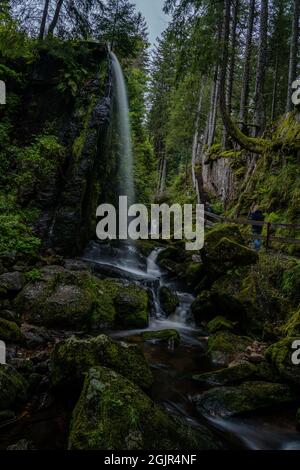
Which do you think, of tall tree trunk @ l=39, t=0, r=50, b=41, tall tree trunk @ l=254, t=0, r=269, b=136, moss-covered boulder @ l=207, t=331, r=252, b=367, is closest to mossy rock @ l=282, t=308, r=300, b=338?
moss-covered boulder @ l=207, t=331, r=252, b=367

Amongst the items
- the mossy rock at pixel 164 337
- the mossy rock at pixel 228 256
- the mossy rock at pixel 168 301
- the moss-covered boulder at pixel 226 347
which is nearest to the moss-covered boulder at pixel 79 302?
the mossy rock at pixel 164 337

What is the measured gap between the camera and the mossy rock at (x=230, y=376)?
6758mm

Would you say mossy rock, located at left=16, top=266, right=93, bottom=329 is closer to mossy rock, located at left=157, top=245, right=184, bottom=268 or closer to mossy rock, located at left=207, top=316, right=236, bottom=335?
mossy rock, located at left=207, top=316, right=236, bottom=335

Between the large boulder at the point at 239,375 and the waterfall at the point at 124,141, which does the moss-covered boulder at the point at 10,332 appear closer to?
the large boulder at the point at 239,375

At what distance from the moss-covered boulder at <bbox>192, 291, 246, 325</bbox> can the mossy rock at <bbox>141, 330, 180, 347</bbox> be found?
6.72 ft

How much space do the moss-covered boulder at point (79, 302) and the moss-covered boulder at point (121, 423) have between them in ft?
12.2

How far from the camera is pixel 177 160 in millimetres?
51906

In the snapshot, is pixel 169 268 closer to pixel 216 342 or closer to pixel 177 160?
pixel 216 342

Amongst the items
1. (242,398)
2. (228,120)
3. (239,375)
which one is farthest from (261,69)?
(242,398)

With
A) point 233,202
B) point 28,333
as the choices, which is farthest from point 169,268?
point 28,333

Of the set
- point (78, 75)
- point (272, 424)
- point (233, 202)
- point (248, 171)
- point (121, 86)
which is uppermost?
point (121, 86)

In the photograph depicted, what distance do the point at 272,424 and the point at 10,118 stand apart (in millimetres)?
14377

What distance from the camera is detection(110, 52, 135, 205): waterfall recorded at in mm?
20109

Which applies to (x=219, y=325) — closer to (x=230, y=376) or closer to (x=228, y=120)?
(x=230, y=376)
